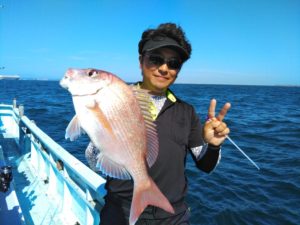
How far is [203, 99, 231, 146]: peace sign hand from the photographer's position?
89.0 inches

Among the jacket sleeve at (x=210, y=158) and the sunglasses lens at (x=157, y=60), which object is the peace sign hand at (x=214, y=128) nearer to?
the jacket sleeve at (x=210, y=158)

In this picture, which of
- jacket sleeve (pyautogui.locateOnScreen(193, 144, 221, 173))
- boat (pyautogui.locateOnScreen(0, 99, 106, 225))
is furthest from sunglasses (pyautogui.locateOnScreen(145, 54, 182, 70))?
boat (pyautogui.locateOnScreen(0, 99, 106, 225))

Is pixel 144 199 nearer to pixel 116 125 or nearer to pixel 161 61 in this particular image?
pixel 116 125

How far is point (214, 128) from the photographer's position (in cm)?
228

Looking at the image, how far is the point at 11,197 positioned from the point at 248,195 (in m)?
5.63

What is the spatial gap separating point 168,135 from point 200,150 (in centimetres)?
36

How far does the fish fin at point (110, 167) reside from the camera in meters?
1.69

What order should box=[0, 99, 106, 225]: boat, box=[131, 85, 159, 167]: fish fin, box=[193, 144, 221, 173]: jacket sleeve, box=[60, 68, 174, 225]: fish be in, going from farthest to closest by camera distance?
box=[0, 99, 106, 225]: boat → box=[193, 144, 221, 173]: jacket sleeve → box=[131, 85, 159, 167]: fish fin → box=[60, 68, 174, 225]: fish

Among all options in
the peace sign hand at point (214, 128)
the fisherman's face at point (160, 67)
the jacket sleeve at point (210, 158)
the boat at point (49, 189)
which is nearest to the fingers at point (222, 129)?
the peace sign hand at point (214, 128)

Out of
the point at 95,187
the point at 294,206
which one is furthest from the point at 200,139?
the point at 294,206

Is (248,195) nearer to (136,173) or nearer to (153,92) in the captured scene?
(153,92)

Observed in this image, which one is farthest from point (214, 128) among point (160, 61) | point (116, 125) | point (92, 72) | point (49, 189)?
point (49, 189)

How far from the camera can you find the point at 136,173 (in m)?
1.76

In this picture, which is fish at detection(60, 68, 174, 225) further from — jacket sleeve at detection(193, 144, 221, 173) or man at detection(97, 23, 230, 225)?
jacket sleeve at detection(193, 144, 221, 173)
